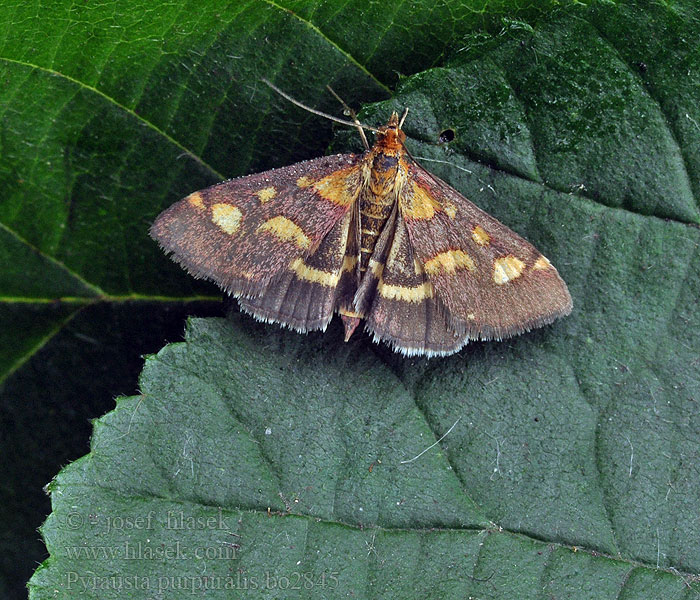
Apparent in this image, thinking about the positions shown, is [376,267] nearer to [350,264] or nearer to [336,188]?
[350,264]

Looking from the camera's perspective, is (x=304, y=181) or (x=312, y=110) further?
(x=304, y=181)

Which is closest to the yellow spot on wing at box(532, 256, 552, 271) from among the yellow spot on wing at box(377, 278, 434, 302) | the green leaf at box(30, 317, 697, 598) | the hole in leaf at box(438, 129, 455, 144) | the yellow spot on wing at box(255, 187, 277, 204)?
the green leaf at box(30, 317, 697, 598)

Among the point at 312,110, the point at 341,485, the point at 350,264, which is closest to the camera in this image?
the point at 341,485

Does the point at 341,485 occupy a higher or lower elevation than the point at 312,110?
lower

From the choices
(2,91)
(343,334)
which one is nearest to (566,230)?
(343,334)

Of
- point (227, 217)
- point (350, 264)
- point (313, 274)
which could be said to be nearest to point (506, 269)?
point (350, 264)

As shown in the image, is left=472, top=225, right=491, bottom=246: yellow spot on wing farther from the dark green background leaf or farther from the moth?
the dark green background leaf

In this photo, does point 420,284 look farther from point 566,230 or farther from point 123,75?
point 123,75

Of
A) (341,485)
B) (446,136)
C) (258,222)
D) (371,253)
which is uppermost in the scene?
(446,136)
